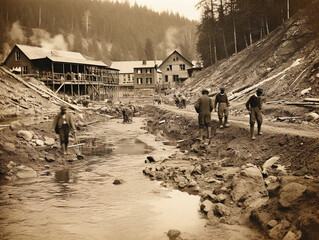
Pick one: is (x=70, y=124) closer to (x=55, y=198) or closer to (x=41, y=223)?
(x=55, y=198)

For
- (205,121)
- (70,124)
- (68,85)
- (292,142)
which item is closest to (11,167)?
(70,124)

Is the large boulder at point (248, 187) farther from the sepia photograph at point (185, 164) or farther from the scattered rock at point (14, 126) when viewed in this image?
the scattered rock at point (14, 126)

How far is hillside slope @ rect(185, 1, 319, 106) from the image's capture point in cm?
1848

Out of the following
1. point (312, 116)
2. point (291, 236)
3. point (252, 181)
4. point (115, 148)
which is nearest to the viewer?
point (291, 236)

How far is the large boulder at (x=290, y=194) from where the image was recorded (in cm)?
545

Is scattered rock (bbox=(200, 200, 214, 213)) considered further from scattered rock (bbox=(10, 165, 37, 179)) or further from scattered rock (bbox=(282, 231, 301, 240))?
scattered rock (bbox=(10, 165, 37, 179))

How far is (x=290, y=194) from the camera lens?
5598 millimetres

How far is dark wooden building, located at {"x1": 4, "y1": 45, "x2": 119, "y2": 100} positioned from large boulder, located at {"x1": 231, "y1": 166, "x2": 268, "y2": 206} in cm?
3473

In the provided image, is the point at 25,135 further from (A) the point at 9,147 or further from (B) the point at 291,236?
(B) the point at 291,236

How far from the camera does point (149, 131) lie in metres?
21.4

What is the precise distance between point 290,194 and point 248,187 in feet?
5.44

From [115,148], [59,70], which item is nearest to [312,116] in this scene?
[115,148]

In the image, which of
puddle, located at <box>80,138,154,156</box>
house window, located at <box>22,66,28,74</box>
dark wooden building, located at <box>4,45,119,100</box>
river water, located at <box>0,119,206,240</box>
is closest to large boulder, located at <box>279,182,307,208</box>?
river water, located at <box>0,119,206,240</box>

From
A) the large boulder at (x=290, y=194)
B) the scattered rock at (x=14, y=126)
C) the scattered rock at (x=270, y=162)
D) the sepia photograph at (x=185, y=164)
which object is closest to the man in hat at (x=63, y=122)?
the sepia photograph at (x=185, y=164)
